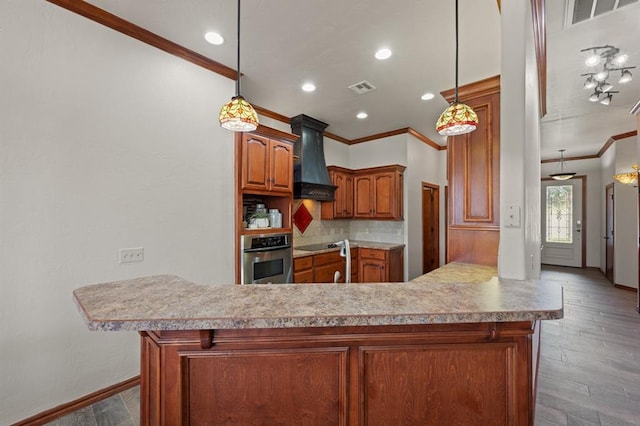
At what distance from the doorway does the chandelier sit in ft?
8.67

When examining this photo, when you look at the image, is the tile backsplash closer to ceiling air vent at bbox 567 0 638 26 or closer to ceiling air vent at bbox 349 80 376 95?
ceiling air vent at bbox 349 80 376 95

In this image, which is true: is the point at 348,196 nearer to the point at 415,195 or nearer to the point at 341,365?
the point at 415,195

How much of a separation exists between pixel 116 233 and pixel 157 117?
3.46 ft

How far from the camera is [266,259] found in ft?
10.6

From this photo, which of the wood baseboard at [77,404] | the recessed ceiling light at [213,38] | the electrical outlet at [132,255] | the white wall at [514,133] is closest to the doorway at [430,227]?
the white wall at [514,133]

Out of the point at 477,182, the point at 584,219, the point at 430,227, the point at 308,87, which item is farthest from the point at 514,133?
the point at 584,219

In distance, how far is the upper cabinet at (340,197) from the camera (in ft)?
16.5

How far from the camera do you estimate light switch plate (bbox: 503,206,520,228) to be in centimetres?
161

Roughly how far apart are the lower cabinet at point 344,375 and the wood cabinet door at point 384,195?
145 inches

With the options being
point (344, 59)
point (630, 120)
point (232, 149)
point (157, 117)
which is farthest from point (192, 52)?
point (630, 120)

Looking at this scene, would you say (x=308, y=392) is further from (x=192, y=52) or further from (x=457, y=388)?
(x=192, y=52)

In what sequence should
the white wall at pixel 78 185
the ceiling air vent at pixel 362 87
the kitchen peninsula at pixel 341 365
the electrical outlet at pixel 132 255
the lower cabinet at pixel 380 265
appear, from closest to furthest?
the kitchen peninsula at pixel 341 365 < the white wall at pixel 78 185 < the electrical outlet at pixel 132 255 < the ceiling air vent at pixel 362 87 < the lower cabinet at pixel 380 265

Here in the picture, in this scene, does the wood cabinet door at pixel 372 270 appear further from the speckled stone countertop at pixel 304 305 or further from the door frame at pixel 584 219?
the door frame at pixel 584 219

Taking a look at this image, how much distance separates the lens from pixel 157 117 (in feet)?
7.97
